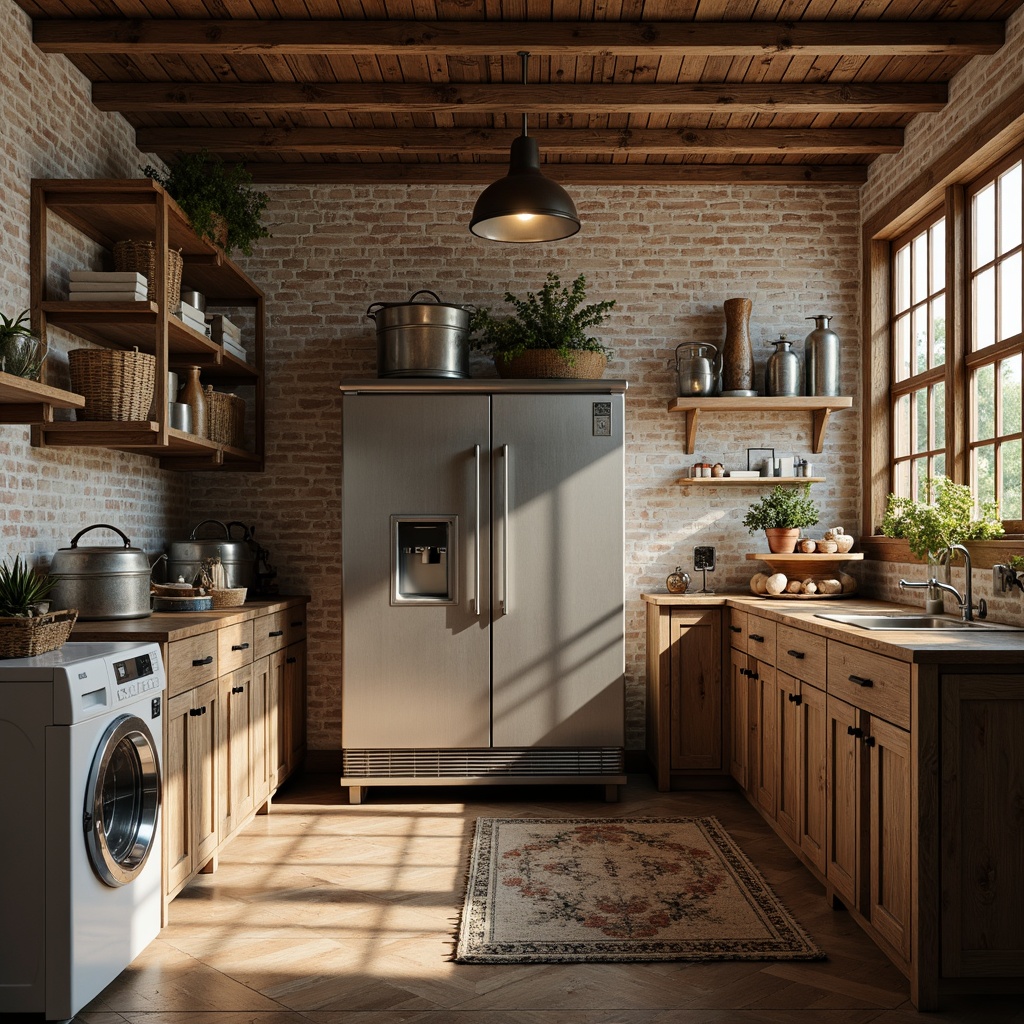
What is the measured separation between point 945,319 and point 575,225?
1.85 meters

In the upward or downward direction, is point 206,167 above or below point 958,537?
above

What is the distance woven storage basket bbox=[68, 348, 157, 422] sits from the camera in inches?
137

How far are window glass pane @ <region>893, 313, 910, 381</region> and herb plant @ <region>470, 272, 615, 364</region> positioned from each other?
151cm

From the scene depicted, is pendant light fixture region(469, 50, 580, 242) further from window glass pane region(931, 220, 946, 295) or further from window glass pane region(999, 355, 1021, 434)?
window glass pane region(931, 220, 946, 295)

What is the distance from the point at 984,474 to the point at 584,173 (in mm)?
2641

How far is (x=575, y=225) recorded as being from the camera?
363 cm

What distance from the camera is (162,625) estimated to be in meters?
3.29

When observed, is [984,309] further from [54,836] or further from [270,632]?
[54,836]

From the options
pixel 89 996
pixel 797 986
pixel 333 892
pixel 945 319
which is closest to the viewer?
pixel 89 996

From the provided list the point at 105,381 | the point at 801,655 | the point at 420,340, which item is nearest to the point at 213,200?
the point at 420,340

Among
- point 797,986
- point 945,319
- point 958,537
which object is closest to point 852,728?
point 797,986

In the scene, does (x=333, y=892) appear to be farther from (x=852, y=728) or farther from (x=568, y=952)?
(x=852, y=728)

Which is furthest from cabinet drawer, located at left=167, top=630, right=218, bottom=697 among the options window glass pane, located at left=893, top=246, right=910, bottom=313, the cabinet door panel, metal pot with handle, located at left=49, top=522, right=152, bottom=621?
window glass pane, located at left=893, top=246, right=910, bottom=313

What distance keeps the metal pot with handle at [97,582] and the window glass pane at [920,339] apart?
3.70 metres
